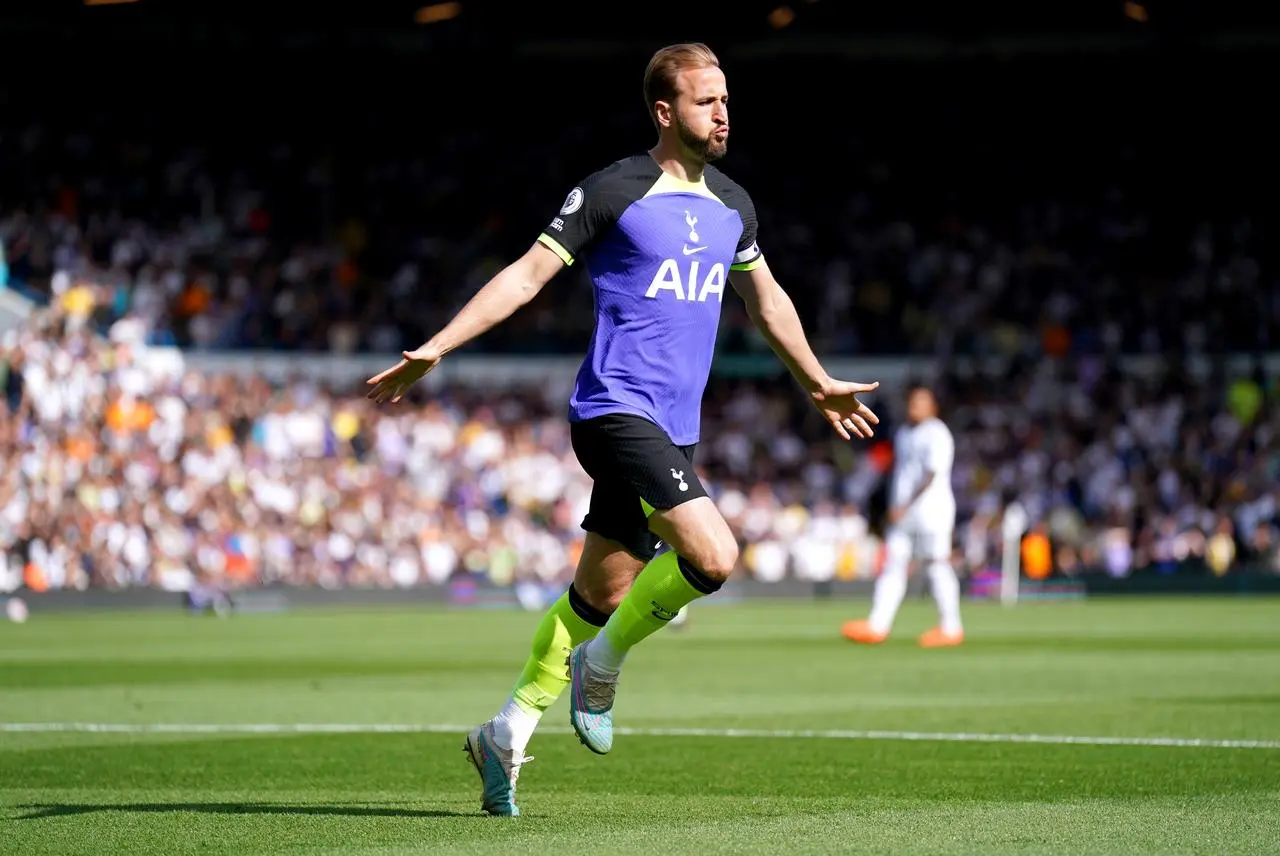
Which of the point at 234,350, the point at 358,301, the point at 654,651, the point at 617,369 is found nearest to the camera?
the point at 617,369

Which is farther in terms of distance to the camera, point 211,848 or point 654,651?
point 654,651

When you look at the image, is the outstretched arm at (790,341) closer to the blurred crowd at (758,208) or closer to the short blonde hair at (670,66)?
the short blonde hair at (670,66)

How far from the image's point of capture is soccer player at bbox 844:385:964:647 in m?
19.4

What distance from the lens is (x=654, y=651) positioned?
65.7 feet

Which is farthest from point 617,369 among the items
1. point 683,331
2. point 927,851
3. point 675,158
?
point 927,851

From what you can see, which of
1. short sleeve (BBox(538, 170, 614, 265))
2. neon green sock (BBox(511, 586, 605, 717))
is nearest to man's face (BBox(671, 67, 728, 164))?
short sleeve (BBox(538, 170, 614, 265))

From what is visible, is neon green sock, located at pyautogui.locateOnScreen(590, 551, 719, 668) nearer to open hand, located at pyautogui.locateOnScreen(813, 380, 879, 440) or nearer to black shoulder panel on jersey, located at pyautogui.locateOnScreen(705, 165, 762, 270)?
open hand, located at pyautogui.locateOnScreen(813, 380, 879, 440)

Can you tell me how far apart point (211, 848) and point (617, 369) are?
213 centimetres

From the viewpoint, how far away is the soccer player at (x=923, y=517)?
19438 millimetres

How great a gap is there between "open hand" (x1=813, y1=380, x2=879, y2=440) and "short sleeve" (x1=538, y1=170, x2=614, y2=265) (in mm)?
1172

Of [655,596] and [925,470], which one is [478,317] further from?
[925,470]

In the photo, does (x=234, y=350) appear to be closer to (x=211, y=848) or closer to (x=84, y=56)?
(x=84, y=56)

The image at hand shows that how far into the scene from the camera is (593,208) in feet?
24.1

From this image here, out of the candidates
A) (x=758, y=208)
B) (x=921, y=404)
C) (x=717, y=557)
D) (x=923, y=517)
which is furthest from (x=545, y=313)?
(x=717, y=557)
